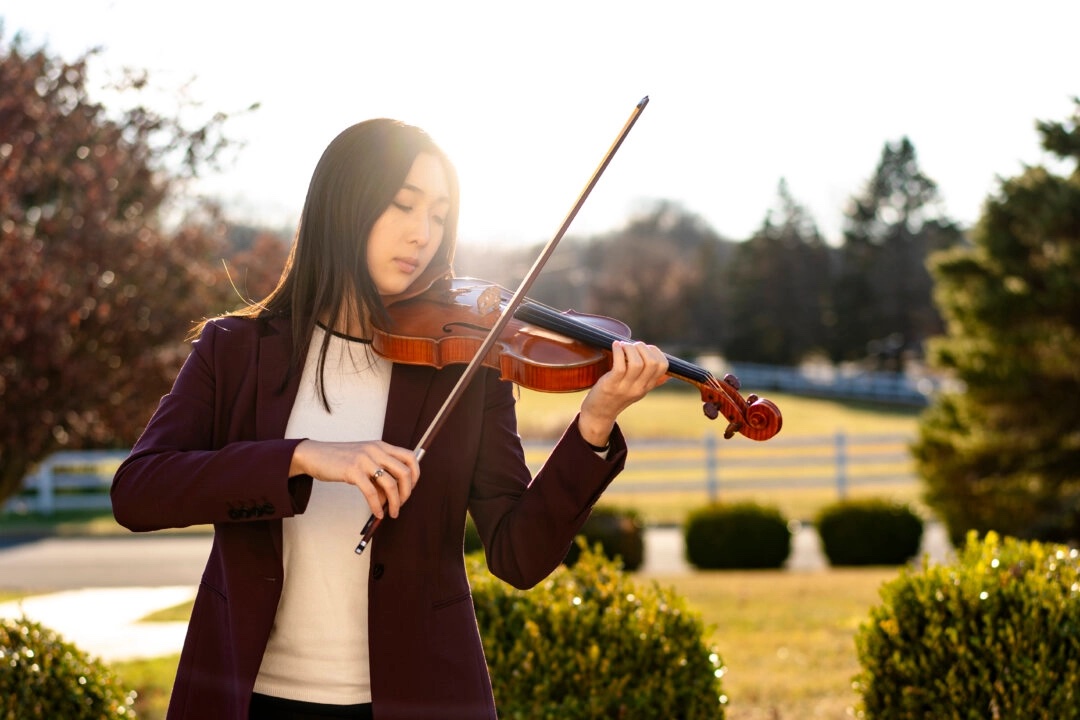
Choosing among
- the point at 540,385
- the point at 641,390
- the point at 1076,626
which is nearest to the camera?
the point at 641,390

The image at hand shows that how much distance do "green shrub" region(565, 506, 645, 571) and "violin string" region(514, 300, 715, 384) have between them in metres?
9.66

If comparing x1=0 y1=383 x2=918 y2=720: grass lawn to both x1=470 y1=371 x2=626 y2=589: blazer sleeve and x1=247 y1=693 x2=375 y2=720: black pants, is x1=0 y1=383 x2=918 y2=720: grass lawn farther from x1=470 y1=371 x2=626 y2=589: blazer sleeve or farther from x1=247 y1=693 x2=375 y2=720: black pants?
x1=247 y1=693 x2=375 y2=720: black pants

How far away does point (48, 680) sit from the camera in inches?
146

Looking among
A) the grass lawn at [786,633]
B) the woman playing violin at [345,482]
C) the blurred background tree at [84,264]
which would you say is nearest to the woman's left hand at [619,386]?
the woman playing violin at [345,482]

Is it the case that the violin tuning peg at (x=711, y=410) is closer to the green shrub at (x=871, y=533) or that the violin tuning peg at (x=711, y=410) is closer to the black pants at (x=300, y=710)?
the black pants at (x=300, y=710)

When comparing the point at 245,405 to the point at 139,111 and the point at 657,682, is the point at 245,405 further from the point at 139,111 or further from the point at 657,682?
the point at 139,111

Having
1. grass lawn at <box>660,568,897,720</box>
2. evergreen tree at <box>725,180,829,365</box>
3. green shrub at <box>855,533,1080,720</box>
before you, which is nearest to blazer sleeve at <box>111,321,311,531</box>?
grass lawn at <box>660,568,897,720</box>

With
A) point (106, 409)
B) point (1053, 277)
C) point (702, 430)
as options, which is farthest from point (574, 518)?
point (702, 430)

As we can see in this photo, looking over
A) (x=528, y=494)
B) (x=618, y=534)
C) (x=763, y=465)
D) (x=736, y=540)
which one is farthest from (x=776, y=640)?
(x=763, y=465)

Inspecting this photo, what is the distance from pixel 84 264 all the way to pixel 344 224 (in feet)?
16.9

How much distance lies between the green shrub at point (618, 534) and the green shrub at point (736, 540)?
1094mm

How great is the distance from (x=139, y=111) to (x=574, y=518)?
6222 millimetres

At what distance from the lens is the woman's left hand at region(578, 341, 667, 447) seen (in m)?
2.19

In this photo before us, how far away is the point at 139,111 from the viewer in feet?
25.0
